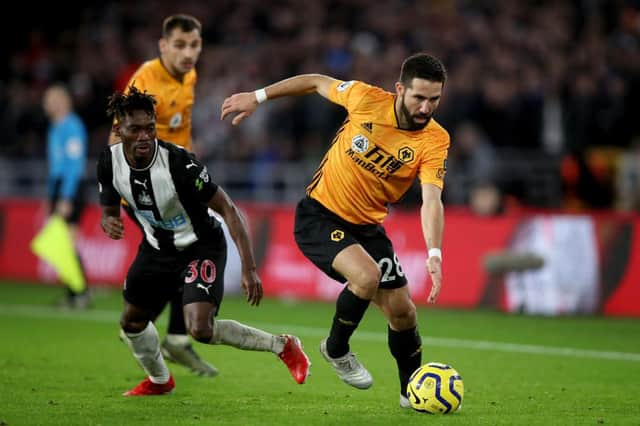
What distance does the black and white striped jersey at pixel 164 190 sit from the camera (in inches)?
314

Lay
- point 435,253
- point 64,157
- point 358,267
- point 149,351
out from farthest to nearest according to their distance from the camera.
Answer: point 64,157, point 149,351, point 358,267, point 435,253

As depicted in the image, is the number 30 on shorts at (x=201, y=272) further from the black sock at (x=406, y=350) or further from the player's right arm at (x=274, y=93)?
the black sock at (x=406, y=350)

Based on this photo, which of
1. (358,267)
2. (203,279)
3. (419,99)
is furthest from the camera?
(203,279)

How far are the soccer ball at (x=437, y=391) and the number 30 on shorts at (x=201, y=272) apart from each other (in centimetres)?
165

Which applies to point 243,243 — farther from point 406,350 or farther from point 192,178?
point 406,350

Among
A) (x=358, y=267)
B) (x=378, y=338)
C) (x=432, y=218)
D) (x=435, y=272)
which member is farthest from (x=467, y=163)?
(x=435, y=272)

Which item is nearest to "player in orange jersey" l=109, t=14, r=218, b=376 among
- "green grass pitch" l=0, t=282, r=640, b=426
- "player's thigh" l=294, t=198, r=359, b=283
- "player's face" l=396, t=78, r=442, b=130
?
"green grass pitch" l=0, t=282, r=640, b=426

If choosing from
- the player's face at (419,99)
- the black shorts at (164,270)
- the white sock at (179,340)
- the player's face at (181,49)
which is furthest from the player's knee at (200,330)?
the player's face at (181,49)

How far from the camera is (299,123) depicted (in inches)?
746

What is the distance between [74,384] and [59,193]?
6148mm

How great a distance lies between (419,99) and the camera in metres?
7.48

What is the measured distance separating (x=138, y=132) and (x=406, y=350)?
2365 millimetres

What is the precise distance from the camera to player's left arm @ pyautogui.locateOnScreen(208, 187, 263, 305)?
7.64 meters

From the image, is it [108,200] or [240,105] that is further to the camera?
[108,200]
